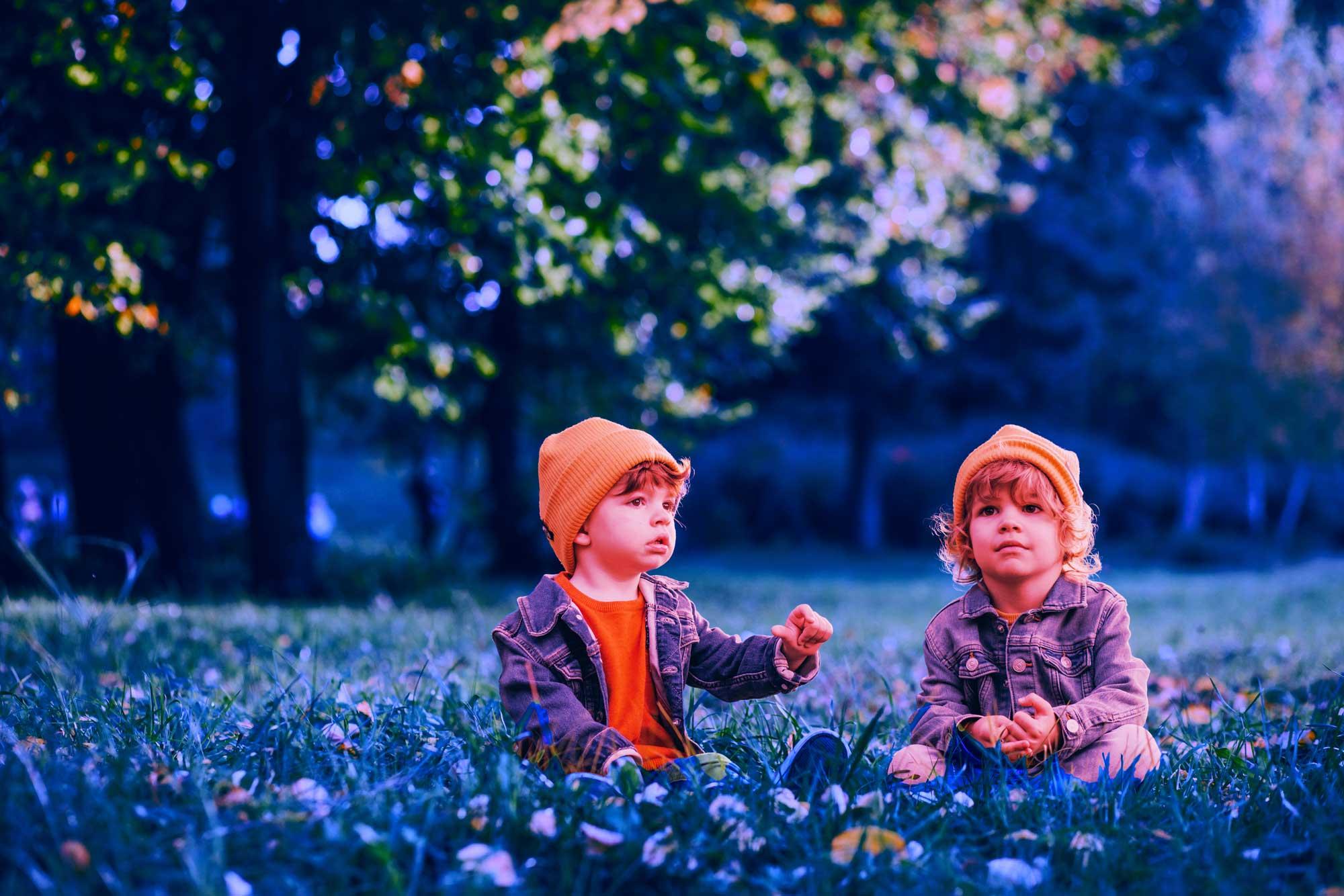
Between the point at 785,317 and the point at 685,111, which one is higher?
the point at 685,111

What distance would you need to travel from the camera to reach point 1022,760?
9.13 ft

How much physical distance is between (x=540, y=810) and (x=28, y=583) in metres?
8.87

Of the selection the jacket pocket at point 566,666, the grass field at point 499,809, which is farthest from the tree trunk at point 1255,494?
the jacket pocket at point 566,666

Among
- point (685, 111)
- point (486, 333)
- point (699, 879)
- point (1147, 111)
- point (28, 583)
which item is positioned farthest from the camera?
point (1147, 111)

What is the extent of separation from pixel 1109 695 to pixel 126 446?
942cm

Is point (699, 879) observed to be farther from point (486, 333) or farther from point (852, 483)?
point (852, 483)

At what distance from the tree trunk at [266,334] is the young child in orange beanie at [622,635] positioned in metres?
6.11

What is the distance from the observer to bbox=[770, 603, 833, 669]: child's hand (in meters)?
2.69

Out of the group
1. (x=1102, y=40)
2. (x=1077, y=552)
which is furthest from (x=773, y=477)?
(x=1077, y=552)

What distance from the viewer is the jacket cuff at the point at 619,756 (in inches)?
97.8

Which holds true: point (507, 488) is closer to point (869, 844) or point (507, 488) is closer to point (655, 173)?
point (655, 173)

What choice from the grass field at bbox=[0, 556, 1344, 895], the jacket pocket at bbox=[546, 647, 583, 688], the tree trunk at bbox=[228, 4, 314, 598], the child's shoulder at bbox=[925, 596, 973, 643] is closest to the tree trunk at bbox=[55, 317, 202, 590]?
the tree trunk at bbox=[228, 4, 314, 598]

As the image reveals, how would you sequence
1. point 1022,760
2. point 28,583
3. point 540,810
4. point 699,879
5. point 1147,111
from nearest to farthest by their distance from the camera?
point 699,879, point 540,810, point 1022,760, point 28,583, point 1147,111

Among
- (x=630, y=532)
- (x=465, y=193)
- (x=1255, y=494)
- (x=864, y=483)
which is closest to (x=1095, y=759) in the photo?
(x=630, y=532)
